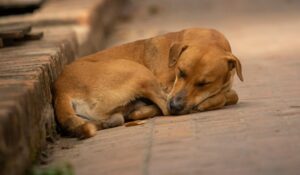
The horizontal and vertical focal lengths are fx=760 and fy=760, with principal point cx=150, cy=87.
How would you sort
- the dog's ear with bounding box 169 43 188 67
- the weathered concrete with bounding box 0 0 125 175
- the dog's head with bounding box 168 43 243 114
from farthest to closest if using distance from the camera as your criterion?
the dog's ear with bounding box 169 43 188 67, the dog's head with bounding box 168 43 243 114, the weathered concrete with bounding box 0 0 125 175

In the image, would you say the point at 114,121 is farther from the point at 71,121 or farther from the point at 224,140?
the point at 224,140

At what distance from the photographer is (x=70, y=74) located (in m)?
6.59

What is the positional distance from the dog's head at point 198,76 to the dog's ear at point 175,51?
8cm

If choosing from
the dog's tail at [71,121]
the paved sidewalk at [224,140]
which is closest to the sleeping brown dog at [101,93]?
the dog's tail at [71,121]

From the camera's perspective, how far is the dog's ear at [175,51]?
6785 mm

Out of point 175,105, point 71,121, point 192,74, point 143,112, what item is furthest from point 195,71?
point 71,121

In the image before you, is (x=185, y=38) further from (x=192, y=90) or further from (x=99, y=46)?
(x=99, y=46)

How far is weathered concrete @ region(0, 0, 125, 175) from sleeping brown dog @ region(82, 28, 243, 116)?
25.3 inches

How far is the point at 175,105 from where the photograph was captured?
21.4 feet

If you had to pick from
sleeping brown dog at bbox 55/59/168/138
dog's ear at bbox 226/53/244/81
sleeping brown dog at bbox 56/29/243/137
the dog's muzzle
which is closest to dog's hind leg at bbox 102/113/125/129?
sleeping brown dog at bbox 55/59/168/138

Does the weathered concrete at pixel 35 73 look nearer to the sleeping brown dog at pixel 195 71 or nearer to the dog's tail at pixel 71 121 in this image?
the dog's tail at pixel 71 121

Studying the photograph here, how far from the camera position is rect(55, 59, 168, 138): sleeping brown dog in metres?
6.25

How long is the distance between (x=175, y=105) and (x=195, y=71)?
343 mm

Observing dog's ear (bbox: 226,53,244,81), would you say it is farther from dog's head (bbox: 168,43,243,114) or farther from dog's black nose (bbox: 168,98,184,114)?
dog's black nose (bbox: 168,98,184,114)
